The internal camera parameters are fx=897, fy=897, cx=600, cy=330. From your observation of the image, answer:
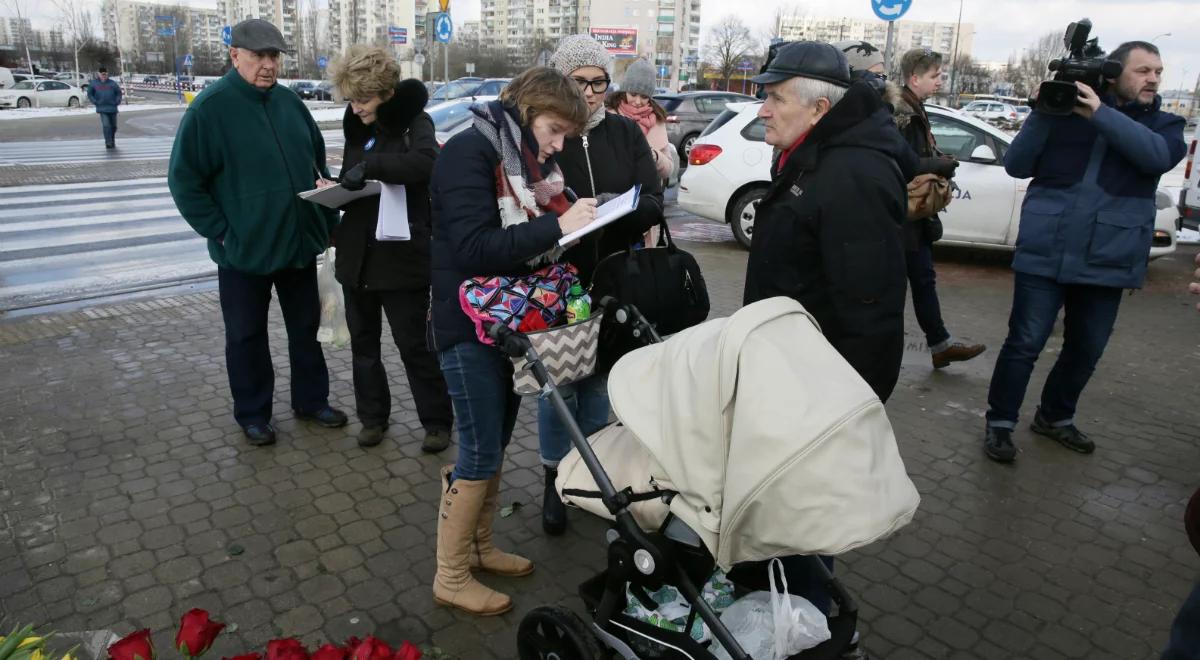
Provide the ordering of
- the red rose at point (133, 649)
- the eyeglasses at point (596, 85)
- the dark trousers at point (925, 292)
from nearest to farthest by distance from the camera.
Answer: the red rose at point (133, 649)
the eyeglasses at point (596, 85)
the dark trousers at point (925, 292)

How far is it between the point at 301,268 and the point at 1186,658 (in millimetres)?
4012

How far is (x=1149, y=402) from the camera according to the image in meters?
5.67

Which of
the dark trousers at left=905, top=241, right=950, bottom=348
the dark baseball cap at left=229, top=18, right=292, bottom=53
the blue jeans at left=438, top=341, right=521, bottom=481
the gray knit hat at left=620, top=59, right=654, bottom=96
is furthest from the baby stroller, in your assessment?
the dark trousers at left=905, top=241, right=950, bottom=348

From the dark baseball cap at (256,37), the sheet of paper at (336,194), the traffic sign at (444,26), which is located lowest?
the sheet of paper at (336,194)

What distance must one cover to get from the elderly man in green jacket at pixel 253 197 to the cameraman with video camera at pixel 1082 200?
11.9ft

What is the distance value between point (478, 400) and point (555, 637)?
82cm

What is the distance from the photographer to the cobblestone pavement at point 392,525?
324 cm

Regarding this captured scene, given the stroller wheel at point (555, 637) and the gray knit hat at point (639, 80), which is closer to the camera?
the stroller wheel at point (555, 637)

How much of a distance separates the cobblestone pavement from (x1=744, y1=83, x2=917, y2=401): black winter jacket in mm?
1210

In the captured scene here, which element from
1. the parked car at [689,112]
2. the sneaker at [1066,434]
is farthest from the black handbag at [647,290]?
the parked car at [689,112]

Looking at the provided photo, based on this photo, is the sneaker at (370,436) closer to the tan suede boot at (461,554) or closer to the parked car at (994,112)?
the tan suede boot at (461,554)

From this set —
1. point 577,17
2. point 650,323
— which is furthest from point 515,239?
point 577,17

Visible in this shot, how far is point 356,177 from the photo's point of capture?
4148 millimetres

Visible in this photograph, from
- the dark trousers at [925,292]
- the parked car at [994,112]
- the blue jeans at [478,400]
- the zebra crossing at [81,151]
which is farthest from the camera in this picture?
the parked car at [994,112]
